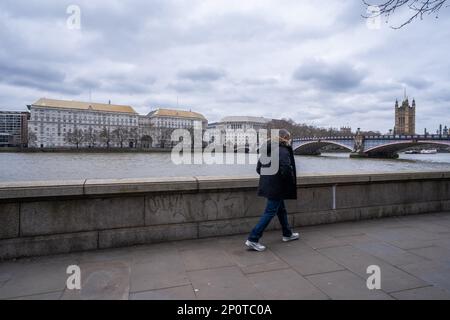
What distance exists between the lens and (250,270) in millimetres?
3312

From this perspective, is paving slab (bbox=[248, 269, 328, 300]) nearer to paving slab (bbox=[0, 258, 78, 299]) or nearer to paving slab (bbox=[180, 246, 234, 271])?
paving slab (bbox=[180, 246, 234, 271])

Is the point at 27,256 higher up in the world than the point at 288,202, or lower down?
lower down

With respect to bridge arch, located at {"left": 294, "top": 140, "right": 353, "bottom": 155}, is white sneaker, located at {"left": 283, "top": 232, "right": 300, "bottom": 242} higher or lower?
lower

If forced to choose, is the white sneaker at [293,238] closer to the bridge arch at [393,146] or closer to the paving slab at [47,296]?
the paving slab at [47,296]

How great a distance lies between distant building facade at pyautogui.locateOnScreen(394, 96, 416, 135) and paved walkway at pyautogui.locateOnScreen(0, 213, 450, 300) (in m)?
114

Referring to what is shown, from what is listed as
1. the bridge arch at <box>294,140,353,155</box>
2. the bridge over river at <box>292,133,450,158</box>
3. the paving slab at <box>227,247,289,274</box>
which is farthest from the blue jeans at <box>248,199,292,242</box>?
the bridge arch at <box>294,140,353,155</box>

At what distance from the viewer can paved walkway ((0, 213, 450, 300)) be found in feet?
9.20

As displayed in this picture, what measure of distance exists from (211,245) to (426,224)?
12.0 feet

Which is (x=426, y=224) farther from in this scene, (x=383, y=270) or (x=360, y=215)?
(x=383, y=270)

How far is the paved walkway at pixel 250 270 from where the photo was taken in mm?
2805

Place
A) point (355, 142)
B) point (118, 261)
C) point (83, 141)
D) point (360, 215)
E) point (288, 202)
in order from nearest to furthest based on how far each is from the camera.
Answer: point (118, 261) → point (288, 202) → point (360, 215) → point (355, 142) → point (83, 141)

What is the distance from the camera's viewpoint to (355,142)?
5759 cm

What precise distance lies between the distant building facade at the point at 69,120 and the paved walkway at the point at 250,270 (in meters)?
94.1
